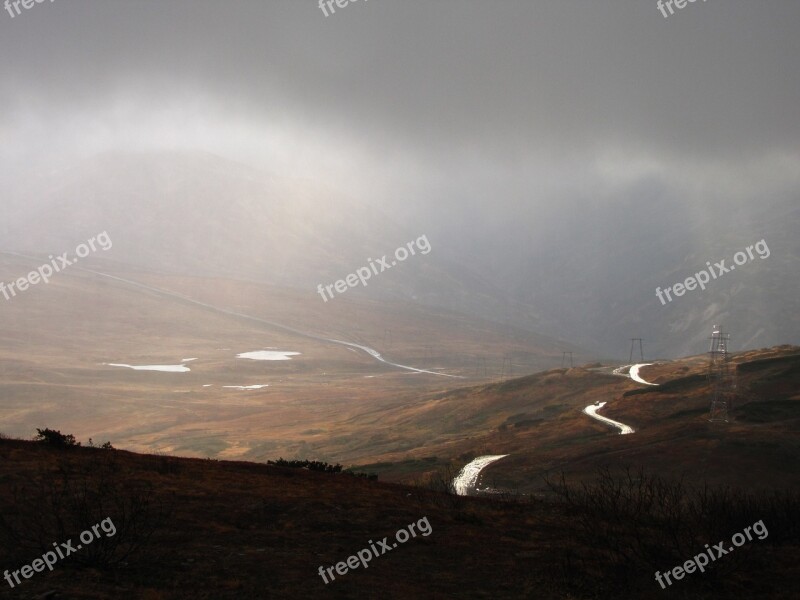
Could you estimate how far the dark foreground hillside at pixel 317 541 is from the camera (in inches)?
431

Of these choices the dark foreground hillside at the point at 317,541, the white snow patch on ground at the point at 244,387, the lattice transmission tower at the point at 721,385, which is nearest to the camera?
the dark foreground hillside at the point at 317,541

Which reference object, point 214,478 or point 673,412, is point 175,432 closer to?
point 673,412

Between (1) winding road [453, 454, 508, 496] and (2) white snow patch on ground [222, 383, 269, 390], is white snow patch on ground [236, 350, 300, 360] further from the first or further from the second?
(1) winding road [453, 454, 508, 496]

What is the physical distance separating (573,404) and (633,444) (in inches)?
1122

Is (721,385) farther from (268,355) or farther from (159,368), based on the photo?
(268,355)

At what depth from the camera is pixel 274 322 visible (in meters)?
191

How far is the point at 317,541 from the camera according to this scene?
13750mm

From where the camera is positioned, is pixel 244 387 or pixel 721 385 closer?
pixel 721 385

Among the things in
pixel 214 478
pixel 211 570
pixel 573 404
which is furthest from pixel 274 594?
pixel 573 404

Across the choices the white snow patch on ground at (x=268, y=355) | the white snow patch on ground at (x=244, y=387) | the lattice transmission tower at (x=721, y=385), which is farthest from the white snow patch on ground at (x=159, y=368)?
the lattice transmission tower at (x=721, y=385)

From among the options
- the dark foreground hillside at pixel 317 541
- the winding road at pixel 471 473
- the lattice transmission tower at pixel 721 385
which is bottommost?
the lattice transmission tower at pixel 721 385

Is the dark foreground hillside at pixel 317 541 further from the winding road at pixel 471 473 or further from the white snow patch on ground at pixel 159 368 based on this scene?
the white snow patch on ground at pixel 159 368

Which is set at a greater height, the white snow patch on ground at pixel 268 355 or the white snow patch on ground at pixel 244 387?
the white snow patch on ground at pixel 268 355

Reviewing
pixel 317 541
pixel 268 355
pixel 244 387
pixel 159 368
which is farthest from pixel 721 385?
pixel 268 355
